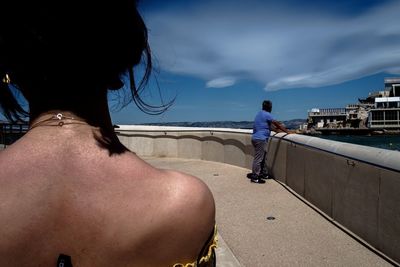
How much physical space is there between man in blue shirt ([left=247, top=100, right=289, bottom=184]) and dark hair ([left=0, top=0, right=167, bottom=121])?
7.52 m

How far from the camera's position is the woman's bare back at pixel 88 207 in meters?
0.80

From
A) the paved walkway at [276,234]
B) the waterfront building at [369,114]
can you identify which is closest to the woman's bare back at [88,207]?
the paved walkway at [276,234]

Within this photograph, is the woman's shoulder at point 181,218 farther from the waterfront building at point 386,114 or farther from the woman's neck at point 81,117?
the waterfront building at point 386,114

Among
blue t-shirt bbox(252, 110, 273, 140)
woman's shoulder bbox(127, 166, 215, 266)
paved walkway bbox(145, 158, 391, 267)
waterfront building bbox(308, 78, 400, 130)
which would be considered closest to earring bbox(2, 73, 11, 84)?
woman's shoulder bbox(127, 166, 215, 266)

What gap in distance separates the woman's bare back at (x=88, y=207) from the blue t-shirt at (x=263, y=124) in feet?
24.9

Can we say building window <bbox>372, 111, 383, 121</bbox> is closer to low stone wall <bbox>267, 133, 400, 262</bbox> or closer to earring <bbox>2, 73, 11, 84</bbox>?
low stone wall <bbox>267, 133, 400, 262</bbox>

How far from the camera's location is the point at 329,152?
18.1 feet

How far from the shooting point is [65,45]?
34.7 inches

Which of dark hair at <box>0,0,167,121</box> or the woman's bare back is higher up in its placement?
dark hair at <box>0,0,167,121</box>

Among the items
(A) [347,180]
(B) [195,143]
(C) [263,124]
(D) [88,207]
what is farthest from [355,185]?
(B) [195,143]

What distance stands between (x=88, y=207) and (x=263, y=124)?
7699mm

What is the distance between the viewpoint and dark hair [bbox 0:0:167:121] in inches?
33.8

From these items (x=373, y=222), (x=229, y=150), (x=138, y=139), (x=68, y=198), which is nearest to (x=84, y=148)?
(x=68, y=198)

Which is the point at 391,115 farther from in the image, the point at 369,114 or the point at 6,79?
the point at 6,79
